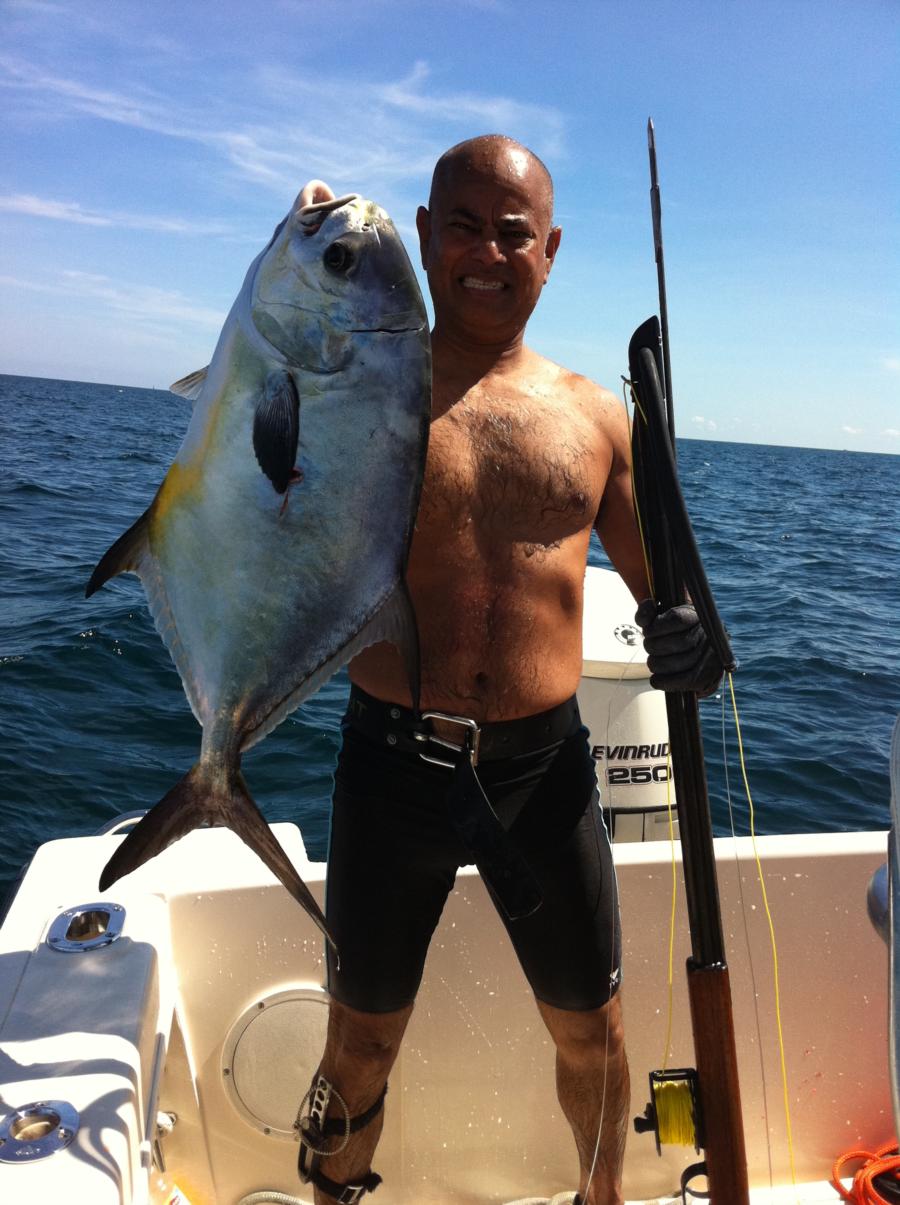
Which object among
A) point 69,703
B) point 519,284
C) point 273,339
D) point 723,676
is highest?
point 519,284

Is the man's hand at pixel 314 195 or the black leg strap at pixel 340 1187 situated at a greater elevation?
the man's hand at pixel 314 195

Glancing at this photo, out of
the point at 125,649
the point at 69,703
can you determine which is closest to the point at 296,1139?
the point at 69,703

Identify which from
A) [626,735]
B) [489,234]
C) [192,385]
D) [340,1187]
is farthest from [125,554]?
[626,735]

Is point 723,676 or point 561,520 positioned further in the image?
point 561,520

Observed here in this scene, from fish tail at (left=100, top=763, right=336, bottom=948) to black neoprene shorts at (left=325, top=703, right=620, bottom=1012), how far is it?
22.6 inches

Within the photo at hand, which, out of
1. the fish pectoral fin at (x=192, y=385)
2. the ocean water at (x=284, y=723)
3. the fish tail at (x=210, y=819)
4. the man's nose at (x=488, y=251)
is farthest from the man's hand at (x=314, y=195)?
the ocean water at (x=284, y=723)

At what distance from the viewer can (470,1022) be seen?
2715mm

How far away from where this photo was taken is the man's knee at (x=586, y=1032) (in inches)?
91.5

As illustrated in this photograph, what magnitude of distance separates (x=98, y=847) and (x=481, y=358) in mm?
1618

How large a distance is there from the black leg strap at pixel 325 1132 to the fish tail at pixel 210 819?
2.84ft

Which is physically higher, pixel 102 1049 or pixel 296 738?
pixel 102 1049

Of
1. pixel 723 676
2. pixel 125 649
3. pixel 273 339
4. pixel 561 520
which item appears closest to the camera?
pixel 273 339

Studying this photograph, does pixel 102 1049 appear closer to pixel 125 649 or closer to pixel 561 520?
pixel 561 520

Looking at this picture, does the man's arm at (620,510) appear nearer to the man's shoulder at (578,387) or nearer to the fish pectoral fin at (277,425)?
the man's shoulder at (578,387)
